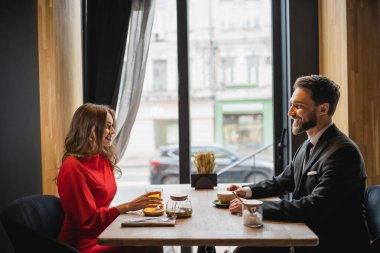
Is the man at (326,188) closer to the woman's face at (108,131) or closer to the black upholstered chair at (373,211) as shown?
the black upholstered chair at (373,211)

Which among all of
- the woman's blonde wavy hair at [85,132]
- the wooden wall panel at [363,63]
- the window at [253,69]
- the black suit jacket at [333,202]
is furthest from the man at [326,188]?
the window at [253,69]

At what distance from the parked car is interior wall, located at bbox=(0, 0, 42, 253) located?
1.29 meters

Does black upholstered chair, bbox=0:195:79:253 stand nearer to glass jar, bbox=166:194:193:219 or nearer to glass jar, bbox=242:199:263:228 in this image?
glass jar, bbox=166:194:193:219

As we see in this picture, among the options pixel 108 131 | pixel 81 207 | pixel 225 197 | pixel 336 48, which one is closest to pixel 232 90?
pixel 336 48

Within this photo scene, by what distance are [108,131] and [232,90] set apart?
114 inches

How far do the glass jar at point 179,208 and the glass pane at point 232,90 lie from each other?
6.01 ft

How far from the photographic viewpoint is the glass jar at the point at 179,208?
173 cm

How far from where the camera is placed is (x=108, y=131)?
7.16ft

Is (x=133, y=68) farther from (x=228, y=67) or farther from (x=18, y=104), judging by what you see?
(x=228, y=67)

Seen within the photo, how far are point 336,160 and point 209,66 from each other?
279cm

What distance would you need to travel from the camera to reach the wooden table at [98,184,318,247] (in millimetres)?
1414

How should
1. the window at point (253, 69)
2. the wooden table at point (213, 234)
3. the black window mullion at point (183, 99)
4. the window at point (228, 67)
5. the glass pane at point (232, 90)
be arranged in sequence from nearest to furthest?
1. the wooden table at point (213, 234)
2. the black window mullion at point (183, 99)
3. the glass pane at point (232, 90)
4. the window at point (253, 69)
5. the window at point (228, 67)

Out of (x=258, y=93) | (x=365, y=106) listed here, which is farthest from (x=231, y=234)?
(x=258, y=93)

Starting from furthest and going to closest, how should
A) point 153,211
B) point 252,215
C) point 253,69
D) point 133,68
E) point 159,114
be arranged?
1. point 253,69
2. point 159,114
3. point 133,68
4. point 153,211
5. point 252,215
